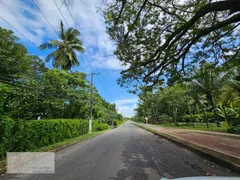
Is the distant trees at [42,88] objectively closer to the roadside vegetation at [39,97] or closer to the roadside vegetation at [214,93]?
the roadside vegetation at [39,97]

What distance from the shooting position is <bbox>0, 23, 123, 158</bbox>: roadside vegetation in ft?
23.6

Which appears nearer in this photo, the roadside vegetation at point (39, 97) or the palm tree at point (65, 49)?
the roadside vegetation at point (39, 97)

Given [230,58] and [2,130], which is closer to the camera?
[2,130]

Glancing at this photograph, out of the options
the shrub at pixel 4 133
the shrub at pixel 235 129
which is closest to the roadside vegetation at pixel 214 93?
the shrub at pixel 235 129

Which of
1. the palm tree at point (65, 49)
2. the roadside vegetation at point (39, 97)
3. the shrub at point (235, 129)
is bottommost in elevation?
the shrub at point (235, 129)

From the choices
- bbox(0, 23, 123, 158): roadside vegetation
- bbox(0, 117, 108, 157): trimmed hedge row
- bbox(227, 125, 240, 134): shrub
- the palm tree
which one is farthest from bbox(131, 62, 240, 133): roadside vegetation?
the palm tree

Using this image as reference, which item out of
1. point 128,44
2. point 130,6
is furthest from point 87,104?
point 130,6

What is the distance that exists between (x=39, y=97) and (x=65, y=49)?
12.4 metres

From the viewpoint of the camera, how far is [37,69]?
936 inches

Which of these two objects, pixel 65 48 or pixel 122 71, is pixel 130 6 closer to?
pixel 122 71

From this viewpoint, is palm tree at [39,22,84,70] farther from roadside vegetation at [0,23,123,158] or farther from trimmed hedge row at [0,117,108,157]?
trimmed hedge row at [0,117,108,157]

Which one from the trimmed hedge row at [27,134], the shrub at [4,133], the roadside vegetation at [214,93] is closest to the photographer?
the shrub at [4,133]

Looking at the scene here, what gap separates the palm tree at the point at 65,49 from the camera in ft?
78.1

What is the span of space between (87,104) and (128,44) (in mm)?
13997
